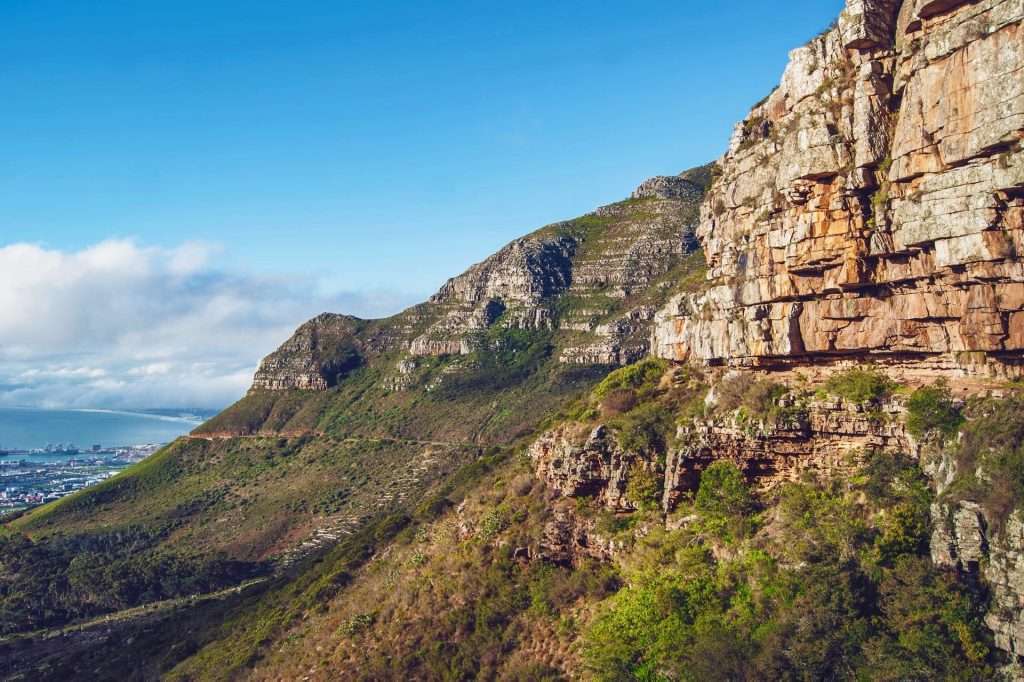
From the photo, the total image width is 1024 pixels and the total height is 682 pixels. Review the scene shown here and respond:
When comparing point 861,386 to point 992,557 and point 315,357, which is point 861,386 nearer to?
point 992,557

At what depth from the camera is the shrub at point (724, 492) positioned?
3108 cm

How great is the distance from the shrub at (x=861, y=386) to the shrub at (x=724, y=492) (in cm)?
477

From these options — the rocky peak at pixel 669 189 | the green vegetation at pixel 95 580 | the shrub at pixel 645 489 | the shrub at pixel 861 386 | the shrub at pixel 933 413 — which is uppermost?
the rocky peak at pixel 669 189

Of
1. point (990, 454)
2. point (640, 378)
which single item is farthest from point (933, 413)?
point (640, 378)

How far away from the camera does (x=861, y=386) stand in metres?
29.4

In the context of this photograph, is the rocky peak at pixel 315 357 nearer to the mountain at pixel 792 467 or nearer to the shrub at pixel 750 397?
the mountain at pixel 792 467

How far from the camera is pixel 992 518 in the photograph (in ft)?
76.4

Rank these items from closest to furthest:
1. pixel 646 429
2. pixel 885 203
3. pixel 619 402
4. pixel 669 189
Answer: pixel 885 203
pixel 646 429
pixel 619 402
pixel 669 189

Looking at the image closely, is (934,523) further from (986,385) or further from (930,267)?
(930,267)

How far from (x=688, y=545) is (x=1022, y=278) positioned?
14.2 m

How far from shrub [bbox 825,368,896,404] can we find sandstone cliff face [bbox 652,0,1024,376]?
847 mm

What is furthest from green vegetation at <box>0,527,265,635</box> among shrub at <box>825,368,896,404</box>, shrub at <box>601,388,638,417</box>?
shrub at <box>825,368,896,404</box>

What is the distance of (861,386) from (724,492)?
6.34 m


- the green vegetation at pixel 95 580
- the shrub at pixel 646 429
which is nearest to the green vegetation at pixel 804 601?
the shrub at pixel 646 429
